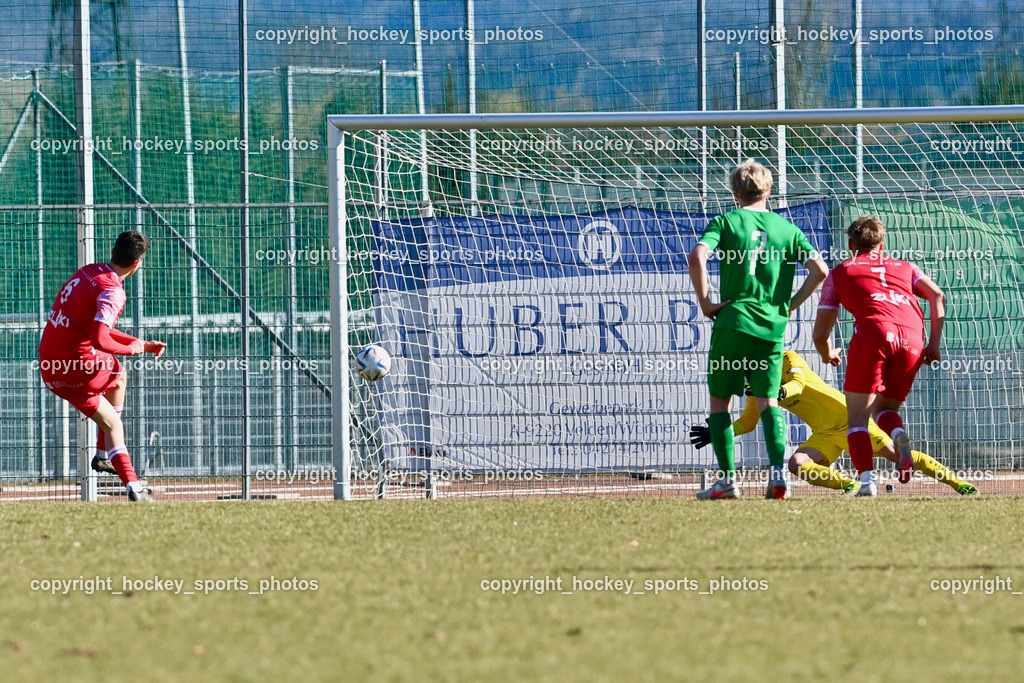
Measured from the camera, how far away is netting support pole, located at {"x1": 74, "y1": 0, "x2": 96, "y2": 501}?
820 cm

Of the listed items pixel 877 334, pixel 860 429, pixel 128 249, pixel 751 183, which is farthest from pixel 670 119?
pixel 128 249

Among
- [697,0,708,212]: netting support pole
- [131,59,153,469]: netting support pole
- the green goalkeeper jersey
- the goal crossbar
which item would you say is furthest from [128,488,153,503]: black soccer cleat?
[697,0,708,212]: netting support pole

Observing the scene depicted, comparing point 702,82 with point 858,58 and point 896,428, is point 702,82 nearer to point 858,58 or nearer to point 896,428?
point 858,58

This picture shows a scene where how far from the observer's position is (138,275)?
373 inches

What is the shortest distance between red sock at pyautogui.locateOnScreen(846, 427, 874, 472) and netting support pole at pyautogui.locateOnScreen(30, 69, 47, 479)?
5.39 m

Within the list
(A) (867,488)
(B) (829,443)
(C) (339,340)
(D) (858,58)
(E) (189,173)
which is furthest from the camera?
(E) (189,173)

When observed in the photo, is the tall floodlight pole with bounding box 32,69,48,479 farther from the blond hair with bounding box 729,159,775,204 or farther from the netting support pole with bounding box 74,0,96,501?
the blond hair with bounding box 729,159,775,204

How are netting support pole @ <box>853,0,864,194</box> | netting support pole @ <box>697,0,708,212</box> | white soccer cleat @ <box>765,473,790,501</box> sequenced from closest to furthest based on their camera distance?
white soccer cleat @ <box>765,473,790,501</box>
netting support pole @ <box>697,0,708,212</box>
netting support pole @ <box>853,0,864,194</box>

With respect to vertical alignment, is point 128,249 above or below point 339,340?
above

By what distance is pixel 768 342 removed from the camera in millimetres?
6059

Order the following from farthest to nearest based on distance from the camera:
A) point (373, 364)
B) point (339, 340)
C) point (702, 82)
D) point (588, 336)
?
point (702, 82), point (588, 336), point (373, 364), point (339, 340)

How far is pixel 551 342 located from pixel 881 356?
2.63 meters

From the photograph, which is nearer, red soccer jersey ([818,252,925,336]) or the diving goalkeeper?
red soccer jersey ([818,252,925,336])

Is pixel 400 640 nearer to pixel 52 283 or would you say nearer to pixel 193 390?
pixel 193 390
